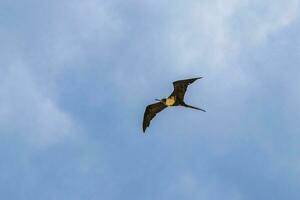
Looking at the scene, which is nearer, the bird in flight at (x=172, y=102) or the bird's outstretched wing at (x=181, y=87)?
the bird's outstretched wing at (x=181, y=87)

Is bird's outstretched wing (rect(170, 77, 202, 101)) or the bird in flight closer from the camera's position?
bird's outstretched wing (rect(170, 77, 202, 101))

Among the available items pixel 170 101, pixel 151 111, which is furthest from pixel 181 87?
pixel 151 111

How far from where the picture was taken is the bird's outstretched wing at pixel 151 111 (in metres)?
100

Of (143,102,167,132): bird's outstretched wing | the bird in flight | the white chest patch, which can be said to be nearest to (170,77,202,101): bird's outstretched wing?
the bird in flight

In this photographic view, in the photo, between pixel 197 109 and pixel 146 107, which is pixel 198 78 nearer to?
pixel 197 109

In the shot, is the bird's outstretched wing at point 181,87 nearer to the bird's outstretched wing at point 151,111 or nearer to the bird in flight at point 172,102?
the bird in flight at point 172,102

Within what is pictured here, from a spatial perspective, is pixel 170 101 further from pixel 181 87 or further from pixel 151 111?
pixel 151 111

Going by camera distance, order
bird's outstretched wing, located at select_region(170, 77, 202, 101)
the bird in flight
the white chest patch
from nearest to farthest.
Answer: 1. bird's outstretched wing, located at select_region(170, 77, 202, 101)
2. the bird in flight
3. the white chest patch

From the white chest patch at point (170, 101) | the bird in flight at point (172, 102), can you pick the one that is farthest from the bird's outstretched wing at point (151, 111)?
the white chest patch at point (170, 101)

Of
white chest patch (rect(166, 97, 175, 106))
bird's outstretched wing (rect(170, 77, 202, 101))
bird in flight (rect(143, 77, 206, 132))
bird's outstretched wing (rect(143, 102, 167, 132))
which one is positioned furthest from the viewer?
bird's outstretched wing (rect(143, 102, 167, 132))

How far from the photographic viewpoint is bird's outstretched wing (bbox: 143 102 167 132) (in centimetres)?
10012

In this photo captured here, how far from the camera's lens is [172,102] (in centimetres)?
Result: 9769

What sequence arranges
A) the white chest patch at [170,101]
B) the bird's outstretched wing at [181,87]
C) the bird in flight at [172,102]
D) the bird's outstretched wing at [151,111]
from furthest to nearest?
the bird's outstretched wing at [151,111] < the white chest patch at [170,101] < the bird in flight at [172,102] < the bird's outstretched wing at [181,87]

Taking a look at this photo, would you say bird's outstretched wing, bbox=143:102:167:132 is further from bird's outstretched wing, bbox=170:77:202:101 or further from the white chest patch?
bird's outstretched wing, bbox=170:77:202:101
